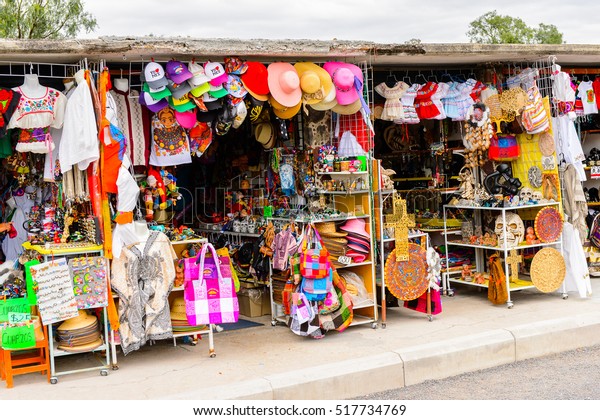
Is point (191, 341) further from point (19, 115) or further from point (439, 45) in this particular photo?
point (439, 45)

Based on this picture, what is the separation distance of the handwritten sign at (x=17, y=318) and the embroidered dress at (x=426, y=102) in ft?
16.6

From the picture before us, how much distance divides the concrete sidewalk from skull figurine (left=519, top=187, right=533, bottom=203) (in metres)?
1.24

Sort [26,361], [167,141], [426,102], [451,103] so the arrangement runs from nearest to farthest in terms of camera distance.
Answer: [26,361]
[167,141]
[426,102]
[451,103]

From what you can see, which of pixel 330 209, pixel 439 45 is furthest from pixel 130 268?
pixel 439 45

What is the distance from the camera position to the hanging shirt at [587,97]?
10086 millimetres

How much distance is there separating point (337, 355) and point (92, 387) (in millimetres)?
2195

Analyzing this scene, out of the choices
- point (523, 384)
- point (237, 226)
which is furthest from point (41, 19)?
Answer: point (523, 384)

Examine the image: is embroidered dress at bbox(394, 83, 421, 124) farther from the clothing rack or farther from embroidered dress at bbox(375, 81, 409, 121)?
the clothing rack

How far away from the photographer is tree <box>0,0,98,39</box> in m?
22.7

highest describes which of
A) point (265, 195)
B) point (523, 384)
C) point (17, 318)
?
point (265, 195)

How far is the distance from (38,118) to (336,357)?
3393 millimetres

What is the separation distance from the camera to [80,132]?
658 centimetres

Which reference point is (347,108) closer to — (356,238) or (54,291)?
(356,238)

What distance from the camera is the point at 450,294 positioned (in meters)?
9.70
